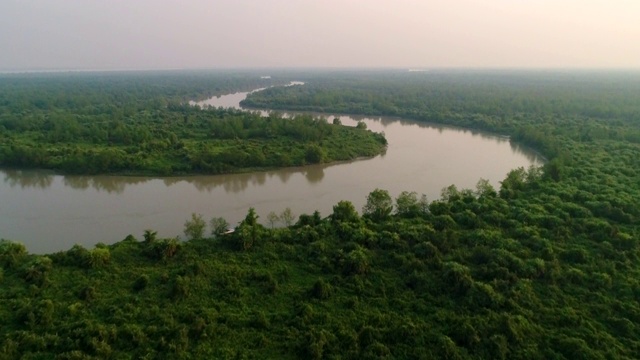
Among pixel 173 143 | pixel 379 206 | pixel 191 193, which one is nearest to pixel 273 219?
pixel 379 206

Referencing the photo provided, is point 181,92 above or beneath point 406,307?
above

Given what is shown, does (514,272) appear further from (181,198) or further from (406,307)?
(181,198)

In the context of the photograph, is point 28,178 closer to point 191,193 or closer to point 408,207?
point 191,193

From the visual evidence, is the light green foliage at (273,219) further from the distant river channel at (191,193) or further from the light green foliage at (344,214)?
the light green foliage at (344,214)

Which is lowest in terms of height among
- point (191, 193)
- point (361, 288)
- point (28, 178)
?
point (361, 288)

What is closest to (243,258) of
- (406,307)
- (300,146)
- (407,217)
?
(406,307)

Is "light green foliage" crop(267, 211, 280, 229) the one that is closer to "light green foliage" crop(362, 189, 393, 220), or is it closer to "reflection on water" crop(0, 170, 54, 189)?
"light green foliage" crop(362, 189, 393, 220)

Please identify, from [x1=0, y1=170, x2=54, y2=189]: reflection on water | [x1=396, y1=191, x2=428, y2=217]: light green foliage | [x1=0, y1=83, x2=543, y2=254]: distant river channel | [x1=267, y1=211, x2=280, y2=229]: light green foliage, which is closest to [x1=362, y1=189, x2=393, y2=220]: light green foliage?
[x1=396, y1=191, x2=428, y2=217]: light green foliage
